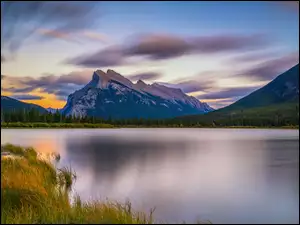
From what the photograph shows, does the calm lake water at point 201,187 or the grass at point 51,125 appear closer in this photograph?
the calm lake water at point 201,187

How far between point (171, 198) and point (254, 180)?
10667 mm

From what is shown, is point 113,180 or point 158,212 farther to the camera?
point 113,180

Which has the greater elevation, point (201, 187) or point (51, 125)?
point (51, 125)

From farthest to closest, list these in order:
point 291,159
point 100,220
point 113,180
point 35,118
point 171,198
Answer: point 35,118 < point 291,159 < point 113,180 < point 171,198 < point 100,220

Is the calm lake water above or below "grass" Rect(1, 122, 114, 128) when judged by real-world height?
below

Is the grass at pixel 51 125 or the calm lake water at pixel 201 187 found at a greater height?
the grass at pixel 51 125

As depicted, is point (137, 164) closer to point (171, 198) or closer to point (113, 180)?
point (113, 180)

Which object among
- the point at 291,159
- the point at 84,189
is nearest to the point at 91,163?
the point at 84,189

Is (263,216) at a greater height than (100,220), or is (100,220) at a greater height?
(100,220)

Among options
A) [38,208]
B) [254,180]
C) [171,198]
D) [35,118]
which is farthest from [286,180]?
[35,118]

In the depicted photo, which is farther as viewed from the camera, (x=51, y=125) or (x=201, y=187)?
(x=51, y=125)

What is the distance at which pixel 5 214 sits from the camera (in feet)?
32.9

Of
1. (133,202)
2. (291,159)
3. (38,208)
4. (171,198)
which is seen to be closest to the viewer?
(38,208)

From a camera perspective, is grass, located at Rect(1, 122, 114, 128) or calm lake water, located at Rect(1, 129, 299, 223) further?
grass, located at Rect(1, 122, 114, 128)
